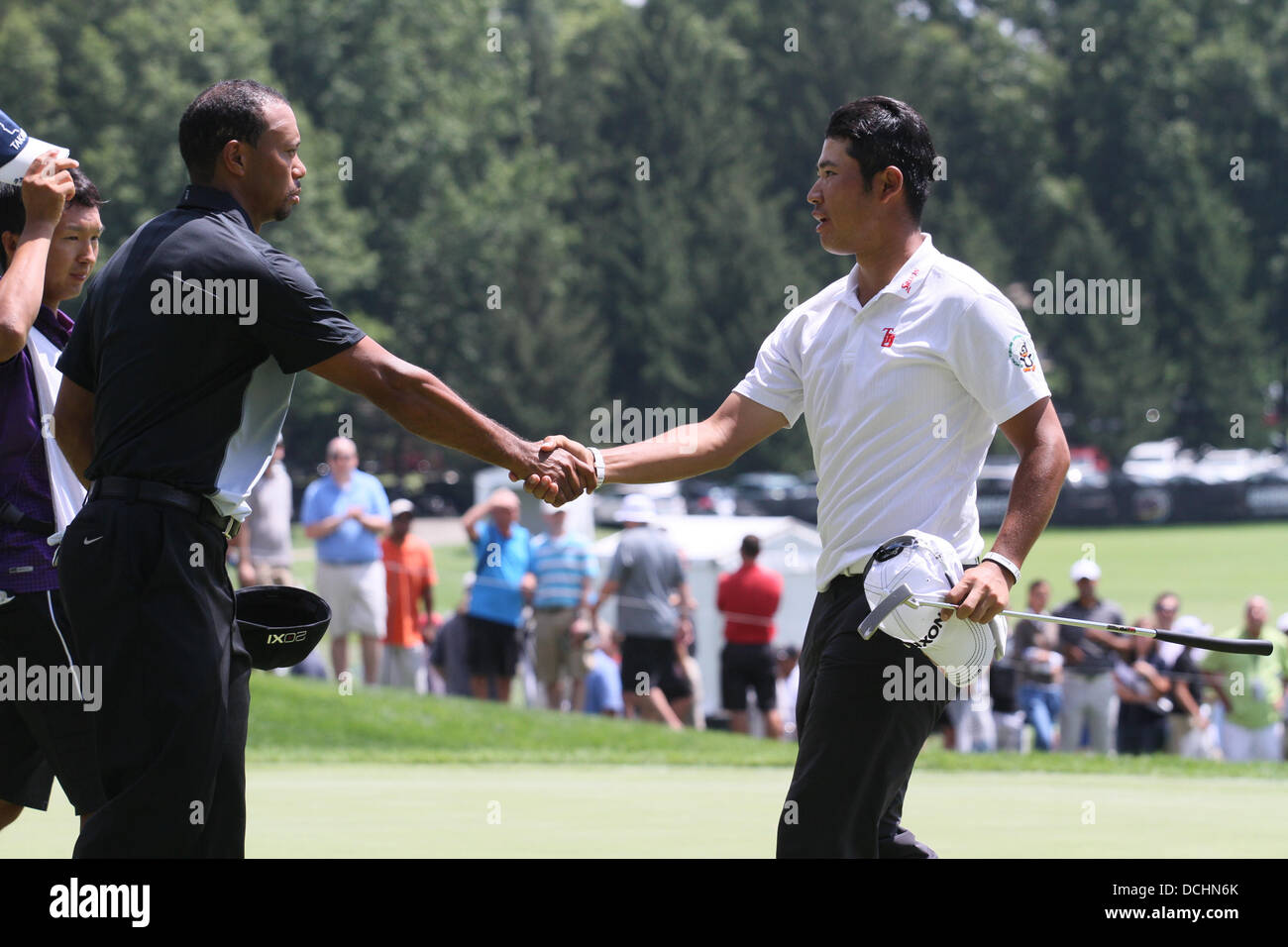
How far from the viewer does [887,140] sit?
4.80 meters

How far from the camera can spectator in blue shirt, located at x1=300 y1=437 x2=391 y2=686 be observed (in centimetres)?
1359

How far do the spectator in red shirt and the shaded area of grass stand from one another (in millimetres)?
1733

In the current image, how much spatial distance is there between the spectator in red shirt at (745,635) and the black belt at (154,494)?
33.1 feet

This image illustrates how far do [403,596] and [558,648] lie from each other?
137cm

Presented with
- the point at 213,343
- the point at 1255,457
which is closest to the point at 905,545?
the point at 213,343

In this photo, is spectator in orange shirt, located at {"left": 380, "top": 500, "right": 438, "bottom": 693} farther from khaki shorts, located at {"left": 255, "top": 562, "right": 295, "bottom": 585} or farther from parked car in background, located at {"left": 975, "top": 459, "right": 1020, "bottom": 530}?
parked car in background, located at {"left": 975, "top": 459, "right": 1020, "bottom": 530}

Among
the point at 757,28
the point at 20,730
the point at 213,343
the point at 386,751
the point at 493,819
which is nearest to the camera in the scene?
the point at 213,343

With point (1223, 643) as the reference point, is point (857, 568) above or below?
above

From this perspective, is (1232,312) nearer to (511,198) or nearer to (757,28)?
(757,28)

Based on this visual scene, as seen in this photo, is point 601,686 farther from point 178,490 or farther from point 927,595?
point 178,490

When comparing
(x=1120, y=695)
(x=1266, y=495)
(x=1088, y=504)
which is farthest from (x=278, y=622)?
(x=1266, y=495)

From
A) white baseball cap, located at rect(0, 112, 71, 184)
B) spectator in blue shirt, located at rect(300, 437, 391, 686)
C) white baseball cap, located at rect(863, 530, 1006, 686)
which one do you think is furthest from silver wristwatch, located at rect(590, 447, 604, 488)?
spectator in blue shirt, located at rect(300, 437, 391, 686)
